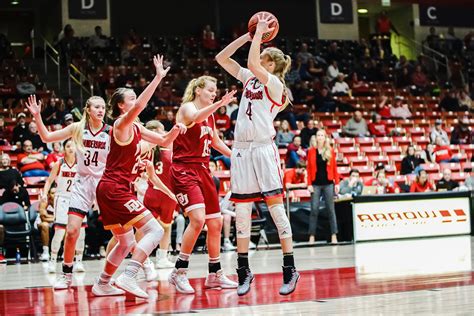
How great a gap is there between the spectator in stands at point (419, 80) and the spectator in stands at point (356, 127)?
16.3 feet

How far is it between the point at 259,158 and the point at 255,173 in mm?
127

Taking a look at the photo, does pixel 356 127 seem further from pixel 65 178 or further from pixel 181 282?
pixel 181 282

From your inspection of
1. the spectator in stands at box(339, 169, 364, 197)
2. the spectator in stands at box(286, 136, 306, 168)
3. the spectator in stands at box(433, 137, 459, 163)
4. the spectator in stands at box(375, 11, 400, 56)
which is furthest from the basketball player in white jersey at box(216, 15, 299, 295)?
the spectator in stands at box(375, 11, 400, 56)

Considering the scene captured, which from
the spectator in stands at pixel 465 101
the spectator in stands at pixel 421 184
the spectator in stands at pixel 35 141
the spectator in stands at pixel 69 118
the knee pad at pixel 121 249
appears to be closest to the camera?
the knee pad at pixel 121 249

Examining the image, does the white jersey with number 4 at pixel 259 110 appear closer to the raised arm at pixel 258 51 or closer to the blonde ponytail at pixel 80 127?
the raised arm at pixel 258 51

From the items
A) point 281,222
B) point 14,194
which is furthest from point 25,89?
point 281,222

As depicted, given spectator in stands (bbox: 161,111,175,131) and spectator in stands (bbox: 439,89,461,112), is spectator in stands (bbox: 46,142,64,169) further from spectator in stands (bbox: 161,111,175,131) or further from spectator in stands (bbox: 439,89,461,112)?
spectator in stands (bbox: 439,89,461,112)

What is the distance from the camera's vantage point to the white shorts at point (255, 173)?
21.8 feet

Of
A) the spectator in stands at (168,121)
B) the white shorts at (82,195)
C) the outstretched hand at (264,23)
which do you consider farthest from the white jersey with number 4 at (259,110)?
the spectator in stands at (168,121)

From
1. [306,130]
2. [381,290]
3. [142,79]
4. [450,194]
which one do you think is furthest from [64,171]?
[142,79]

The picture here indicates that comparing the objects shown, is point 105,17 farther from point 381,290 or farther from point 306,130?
point 381,290

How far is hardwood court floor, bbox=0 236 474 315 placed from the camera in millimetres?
5496

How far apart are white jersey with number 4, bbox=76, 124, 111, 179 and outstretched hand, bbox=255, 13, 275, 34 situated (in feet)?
6.76

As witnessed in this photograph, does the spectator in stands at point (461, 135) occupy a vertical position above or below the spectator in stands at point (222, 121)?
below
